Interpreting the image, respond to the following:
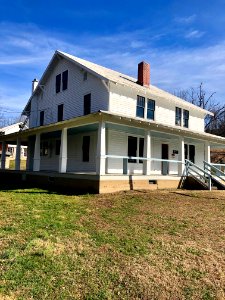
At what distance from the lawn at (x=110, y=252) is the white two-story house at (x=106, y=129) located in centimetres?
446

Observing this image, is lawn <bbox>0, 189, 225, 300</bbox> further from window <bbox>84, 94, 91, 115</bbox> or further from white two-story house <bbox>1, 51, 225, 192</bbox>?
window <bbox>84, 94, 91, 115</bbox>

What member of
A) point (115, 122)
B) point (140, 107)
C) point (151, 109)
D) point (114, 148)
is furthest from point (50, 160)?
point (115, 122)

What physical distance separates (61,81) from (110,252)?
17.7 m

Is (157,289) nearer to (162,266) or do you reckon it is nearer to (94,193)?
(162,266)

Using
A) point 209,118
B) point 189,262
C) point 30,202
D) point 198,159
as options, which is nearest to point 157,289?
point 189,262

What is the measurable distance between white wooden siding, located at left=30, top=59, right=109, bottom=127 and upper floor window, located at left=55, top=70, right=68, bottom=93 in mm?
296

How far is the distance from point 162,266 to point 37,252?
251 cm

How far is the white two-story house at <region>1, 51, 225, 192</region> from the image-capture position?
15.2 metres

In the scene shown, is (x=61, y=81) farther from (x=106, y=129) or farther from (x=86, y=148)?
(x=106, y=129)

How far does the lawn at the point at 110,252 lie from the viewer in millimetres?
4980

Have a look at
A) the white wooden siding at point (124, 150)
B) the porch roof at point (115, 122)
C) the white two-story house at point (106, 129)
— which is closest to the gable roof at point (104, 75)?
the white two-story house at point (106, 129)

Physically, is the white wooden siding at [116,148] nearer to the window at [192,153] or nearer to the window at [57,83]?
the window at [57,83]

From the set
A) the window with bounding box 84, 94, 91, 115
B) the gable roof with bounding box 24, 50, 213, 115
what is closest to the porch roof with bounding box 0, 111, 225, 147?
the window with bounding box 84, 94, 91, 115

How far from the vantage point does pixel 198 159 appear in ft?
82.8
